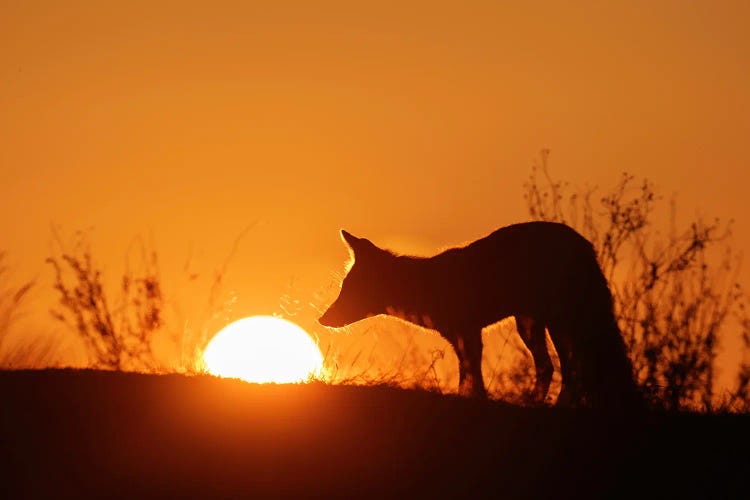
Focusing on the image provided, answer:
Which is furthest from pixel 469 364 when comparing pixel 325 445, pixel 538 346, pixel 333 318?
pixel 325 445

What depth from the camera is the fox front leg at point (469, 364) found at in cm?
1085

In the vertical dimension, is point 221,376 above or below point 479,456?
above

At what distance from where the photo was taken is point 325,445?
8.13 metres

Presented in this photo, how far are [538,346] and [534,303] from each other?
0.60 m

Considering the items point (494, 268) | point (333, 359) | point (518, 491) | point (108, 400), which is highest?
point (494, 268)

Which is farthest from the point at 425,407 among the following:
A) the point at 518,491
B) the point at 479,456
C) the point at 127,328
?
the point at 127,328

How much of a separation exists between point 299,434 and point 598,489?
2.24m

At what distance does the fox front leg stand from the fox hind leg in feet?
1.69

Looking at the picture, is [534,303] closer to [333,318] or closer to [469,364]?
[469,364]

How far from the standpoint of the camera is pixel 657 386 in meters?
10.6

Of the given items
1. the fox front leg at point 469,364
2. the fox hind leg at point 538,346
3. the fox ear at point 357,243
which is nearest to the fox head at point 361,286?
the fox ear at point 357,243

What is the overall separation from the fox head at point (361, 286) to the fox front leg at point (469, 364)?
5.15ft

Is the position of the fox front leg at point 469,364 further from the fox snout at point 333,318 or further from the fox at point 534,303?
the fox snout at point 333,318

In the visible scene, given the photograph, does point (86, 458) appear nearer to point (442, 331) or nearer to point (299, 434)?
point (299, 434)
